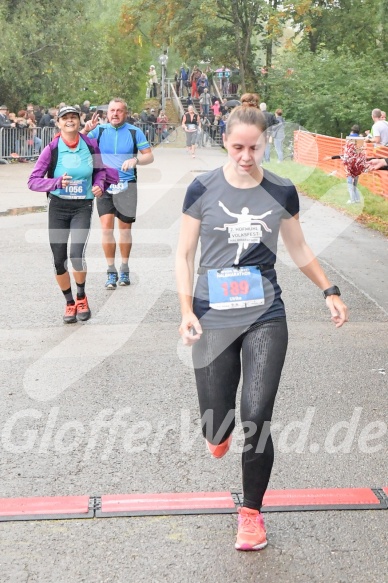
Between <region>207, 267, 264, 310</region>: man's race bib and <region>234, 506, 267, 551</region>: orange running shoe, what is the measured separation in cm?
89

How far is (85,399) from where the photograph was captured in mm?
6449

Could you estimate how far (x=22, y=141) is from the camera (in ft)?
99.9

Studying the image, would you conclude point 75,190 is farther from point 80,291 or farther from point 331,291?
point 331,291

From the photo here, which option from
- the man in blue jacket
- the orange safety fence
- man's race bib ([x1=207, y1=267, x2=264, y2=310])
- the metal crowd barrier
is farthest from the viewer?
the metal crowd barrier

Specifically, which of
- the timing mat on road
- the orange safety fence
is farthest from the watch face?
the orange safety fence

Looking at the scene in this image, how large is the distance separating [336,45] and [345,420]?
49335 mm

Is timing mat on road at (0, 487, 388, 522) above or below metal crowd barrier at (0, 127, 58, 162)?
above

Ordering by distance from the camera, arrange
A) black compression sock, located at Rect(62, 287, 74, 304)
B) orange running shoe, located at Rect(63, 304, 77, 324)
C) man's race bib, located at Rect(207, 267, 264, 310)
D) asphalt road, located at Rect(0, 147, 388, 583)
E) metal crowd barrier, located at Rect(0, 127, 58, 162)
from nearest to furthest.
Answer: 1. asphalt road, located at Rect(0, 147, 388, 583)
2. man's race bib, located at Rect(207, 267, 264, 310)
3. orange running shoe, located at Rect(63, 304, 77, 324)
4. black compression sock, located at Rect(62, 287, 74, 304)
5. metal crowd barrier, located at Rect(0, 127, 58, 162)

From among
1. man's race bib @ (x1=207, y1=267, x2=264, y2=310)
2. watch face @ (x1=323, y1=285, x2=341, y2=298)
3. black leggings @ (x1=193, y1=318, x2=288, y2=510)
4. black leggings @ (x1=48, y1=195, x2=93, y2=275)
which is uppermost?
man's race bib @ (x1=207, y1=267, x2=264, y2=310)

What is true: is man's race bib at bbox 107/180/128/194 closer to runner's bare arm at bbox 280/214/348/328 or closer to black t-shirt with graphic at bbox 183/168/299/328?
runner's bare arm at bbox 280/214/348/328

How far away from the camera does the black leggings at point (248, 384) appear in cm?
407

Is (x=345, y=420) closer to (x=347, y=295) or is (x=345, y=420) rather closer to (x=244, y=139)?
(x=244, y=139)

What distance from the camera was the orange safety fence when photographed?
67.2 feet

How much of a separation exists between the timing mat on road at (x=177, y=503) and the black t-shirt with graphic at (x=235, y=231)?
936mm
